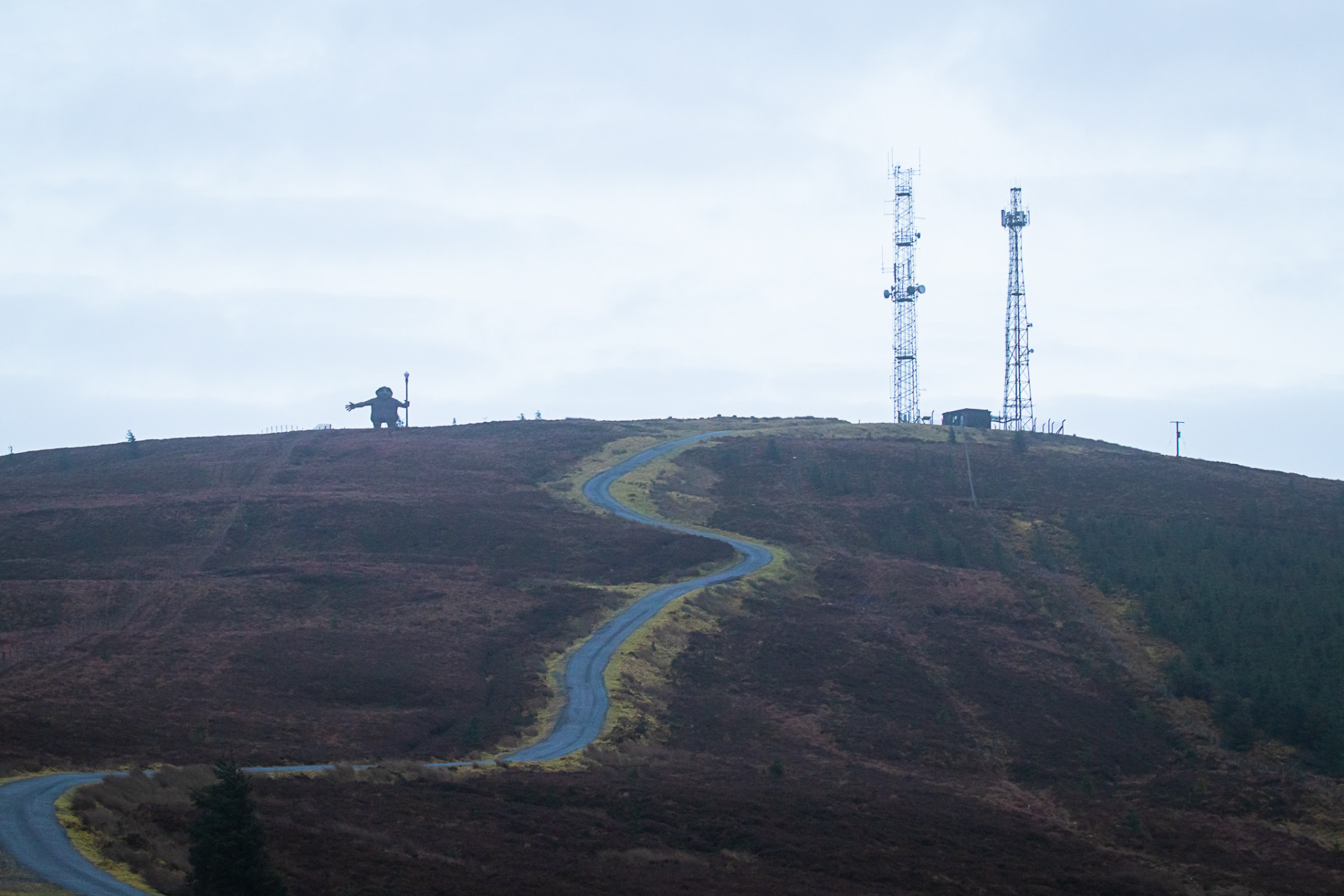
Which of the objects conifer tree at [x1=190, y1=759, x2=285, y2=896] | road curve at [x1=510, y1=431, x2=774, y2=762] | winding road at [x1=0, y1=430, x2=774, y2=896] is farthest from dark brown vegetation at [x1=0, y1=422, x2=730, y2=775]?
conifer tree at [x1=190, y1=759, x2=285, y2=896]

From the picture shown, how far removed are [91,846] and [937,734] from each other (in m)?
29.9

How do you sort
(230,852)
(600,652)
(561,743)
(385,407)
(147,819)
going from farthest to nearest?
(385,407) < (600,652) < (561,743) < (147,819) < (230,852)

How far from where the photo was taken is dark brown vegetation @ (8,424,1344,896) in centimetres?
2472

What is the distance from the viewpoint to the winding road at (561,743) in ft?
61.8

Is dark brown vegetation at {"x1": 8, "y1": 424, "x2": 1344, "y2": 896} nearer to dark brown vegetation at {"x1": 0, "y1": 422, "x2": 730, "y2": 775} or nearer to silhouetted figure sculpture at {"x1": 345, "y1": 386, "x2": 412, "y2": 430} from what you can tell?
dark brown vegetation at {"x1": 0, "y1": 422, "x2": 730, "y2": 775}

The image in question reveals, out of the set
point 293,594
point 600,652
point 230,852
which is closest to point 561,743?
point 600,652

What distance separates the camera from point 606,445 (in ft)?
316

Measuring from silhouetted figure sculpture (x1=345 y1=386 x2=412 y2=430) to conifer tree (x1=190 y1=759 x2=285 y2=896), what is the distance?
95780 millimetres

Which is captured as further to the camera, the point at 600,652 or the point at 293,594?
the point at 293,594

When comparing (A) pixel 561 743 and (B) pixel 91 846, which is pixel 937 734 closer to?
(A) pixel 561 743

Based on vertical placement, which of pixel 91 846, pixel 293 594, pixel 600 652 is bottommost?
pixel 600 652

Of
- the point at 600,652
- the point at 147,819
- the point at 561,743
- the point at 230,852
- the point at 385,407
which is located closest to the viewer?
the point at 230,852

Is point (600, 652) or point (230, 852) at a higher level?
point (230, 852)

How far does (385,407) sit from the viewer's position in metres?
112
